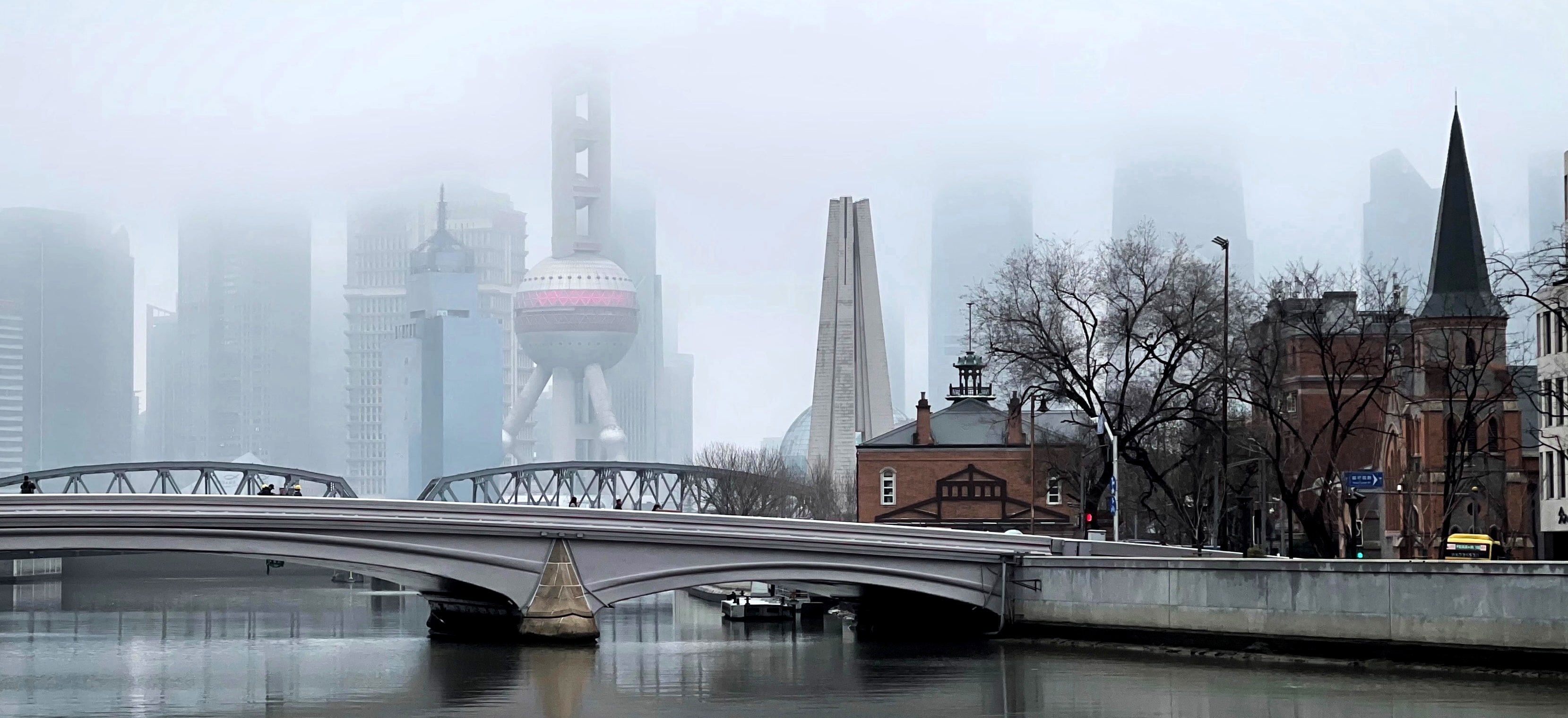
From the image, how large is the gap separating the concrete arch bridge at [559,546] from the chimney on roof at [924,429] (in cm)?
4758

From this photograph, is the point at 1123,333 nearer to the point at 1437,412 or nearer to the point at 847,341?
the point at 1437,412

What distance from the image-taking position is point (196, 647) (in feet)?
229

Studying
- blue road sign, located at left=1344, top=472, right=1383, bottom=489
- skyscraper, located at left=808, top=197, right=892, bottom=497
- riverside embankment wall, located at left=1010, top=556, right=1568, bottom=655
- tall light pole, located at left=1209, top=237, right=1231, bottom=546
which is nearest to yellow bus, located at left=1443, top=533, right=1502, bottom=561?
tall light pole, located at left=1209, top=237, right=1231, bottom=546

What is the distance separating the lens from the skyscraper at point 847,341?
575 feet

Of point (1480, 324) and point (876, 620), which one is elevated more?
point (1480, 324)

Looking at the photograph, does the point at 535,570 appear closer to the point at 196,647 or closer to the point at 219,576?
the point at 196,647

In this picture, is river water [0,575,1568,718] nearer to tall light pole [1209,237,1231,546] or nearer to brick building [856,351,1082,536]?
tall light pole [1209,237,1231,546]

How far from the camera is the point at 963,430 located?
4537 inches

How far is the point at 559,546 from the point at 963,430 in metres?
55.3

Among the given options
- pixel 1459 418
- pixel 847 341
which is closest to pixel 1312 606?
pixel 1459 418

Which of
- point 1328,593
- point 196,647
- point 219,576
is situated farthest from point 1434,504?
point 219,576

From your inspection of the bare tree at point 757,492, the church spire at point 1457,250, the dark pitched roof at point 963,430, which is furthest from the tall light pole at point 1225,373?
the bare tree at point 757,492

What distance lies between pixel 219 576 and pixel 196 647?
12915 centimetres

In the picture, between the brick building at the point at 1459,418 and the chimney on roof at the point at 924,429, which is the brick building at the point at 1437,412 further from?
the chimney on roof at the point at 924,429
